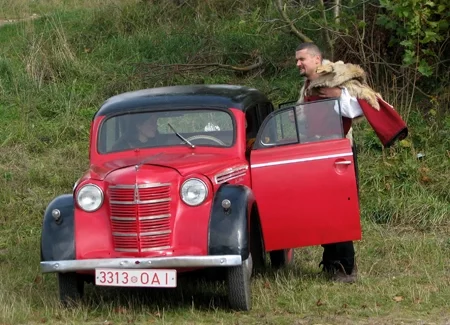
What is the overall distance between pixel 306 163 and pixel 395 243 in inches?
87.0

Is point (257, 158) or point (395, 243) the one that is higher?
point (257, 158)

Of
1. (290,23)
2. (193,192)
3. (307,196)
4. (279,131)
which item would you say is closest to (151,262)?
(193,192)

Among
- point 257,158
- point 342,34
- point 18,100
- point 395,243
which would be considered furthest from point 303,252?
point 18,100

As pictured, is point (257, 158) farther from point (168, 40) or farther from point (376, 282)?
point (168, 40)

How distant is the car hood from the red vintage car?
0.01m

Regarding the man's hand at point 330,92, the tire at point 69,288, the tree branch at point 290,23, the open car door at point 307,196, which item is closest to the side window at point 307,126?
the man's hand at point 330,92

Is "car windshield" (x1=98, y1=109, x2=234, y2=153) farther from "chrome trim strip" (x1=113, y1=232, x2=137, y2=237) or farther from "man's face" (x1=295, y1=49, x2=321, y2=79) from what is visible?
"chrome trim strip" (x1=113, y1=232, x2=137, y2=237)

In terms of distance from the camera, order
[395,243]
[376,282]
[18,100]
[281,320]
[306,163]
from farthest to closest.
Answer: [18,100]
[395,243]
[376,282]
[306,163]
[281,320]

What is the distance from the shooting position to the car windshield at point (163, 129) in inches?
308

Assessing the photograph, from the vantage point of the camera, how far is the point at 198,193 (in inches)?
271

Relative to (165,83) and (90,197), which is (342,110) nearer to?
(90,197)

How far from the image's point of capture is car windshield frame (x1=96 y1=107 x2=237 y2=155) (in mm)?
7797

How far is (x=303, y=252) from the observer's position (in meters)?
9.13

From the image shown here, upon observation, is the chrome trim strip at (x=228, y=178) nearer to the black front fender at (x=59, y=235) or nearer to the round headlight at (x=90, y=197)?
the round headlight at (x=90, y=197)
